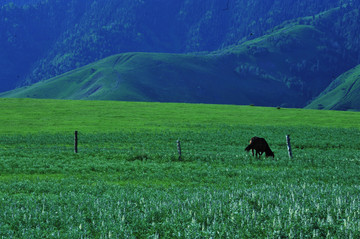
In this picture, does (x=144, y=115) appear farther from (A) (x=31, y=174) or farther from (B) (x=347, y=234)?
(B) (x=347, y=234)

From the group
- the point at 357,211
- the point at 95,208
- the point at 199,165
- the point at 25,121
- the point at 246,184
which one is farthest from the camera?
the point at 25,121

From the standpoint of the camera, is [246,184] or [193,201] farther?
[246,184]

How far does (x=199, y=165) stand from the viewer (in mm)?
25578

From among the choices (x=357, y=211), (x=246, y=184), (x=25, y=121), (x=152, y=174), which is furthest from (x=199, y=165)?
(x=25, y=121)

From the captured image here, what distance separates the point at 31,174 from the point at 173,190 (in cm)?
1057

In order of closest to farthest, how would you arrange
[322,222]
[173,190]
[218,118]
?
1. [322,222]
2. [173,190]
3. [218,118]

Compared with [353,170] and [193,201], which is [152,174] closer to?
[193,201]

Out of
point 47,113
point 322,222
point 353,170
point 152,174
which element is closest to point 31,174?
point 152,174

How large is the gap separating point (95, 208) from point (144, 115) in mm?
73975

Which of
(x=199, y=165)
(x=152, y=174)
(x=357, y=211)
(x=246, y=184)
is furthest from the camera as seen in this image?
(x=199, y=165)

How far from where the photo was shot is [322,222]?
10.0 meters

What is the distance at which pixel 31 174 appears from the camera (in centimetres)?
2253

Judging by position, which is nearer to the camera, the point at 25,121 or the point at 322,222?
the point at 322,222

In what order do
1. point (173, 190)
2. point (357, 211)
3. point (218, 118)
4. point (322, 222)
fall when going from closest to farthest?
point (322, 222)
point (357, 211)
point (173, 190)
point (218, 118)
